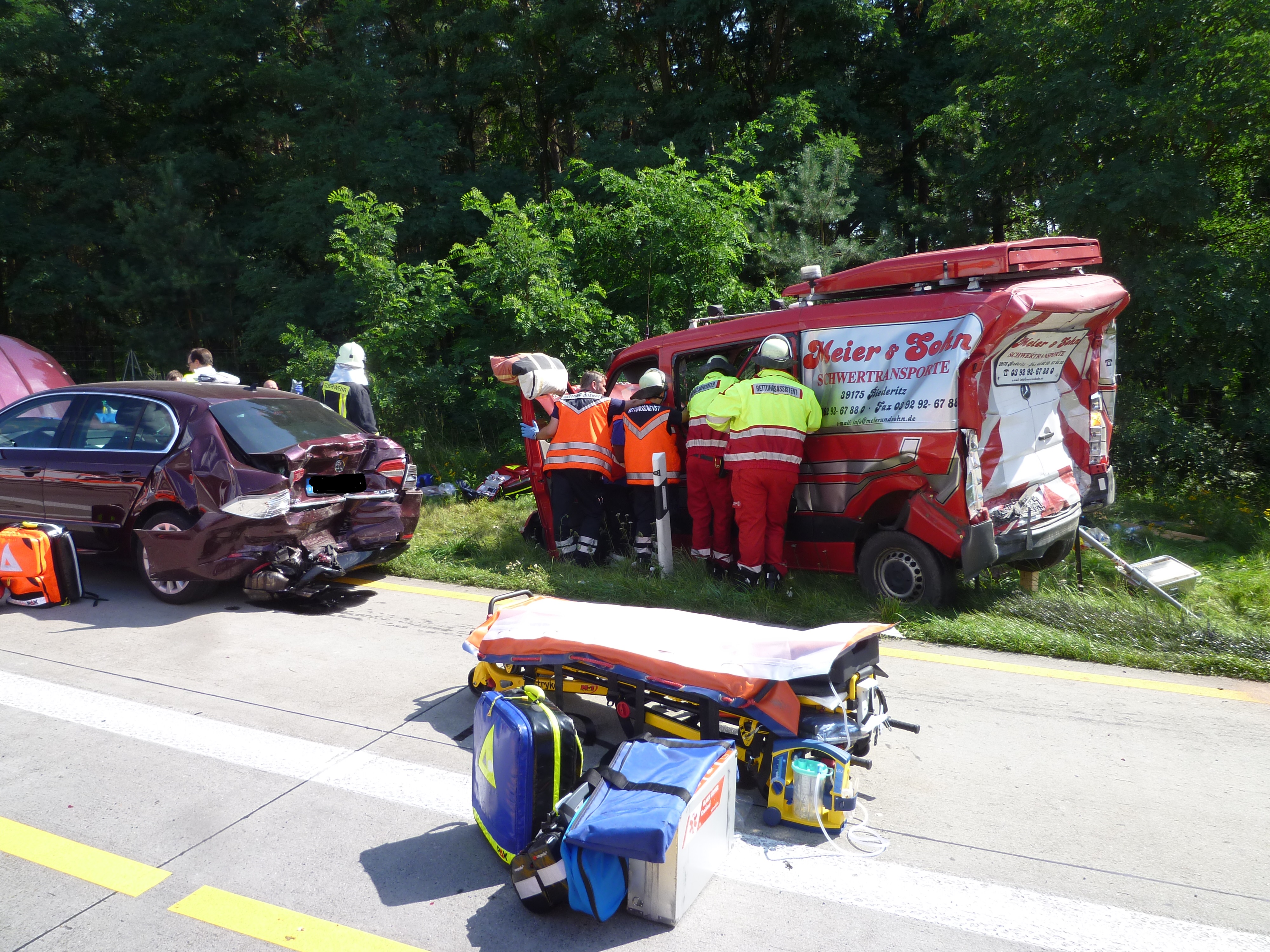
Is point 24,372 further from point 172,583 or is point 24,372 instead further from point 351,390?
point 172,583

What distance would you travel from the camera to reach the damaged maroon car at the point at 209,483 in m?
6.06

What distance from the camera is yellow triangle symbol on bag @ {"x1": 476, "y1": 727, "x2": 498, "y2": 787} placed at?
306 cm

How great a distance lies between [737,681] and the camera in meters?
3.45

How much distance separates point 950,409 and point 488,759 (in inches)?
141

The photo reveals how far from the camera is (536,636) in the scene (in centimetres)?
395

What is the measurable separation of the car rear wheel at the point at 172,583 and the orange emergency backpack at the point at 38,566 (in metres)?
0.48

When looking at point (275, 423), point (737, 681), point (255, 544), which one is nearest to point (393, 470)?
point (275, 423)

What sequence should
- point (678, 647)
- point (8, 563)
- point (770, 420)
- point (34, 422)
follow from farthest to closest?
point (34, 422), point (8, 563), point (770, 420), point (678, 647)

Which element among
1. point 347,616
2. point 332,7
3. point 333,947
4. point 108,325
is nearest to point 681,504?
point 347,616

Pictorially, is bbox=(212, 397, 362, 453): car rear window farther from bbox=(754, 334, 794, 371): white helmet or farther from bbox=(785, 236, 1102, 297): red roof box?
bbox=(785, 236, 1102, 297): red roof box

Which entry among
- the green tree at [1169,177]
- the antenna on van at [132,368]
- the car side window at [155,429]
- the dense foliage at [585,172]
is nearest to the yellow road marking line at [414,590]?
the car side window at [155,429]

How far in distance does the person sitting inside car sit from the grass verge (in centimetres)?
284

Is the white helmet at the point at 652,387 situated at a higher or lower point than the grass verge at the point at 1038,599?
higher

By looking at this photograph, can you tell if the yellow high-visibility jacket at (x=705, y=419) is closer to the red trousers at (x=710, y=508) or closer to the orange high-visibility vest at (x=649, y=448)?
the red trousers at (x=710, y=508)
